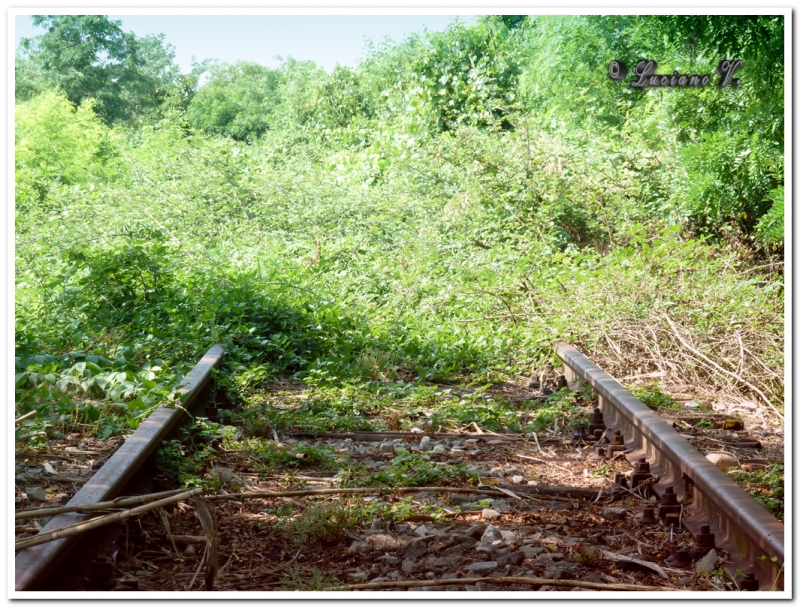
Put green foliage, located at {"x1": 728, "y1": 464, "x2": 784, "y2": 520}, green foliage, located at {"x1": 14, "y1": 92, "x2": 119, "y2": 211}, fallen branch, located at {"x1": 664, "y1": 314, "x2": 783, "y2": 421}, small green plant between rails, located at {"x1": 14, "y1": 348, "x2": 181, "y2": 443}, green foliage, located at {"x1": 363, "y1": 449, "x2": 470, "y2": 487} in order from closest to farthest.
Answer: green foliage, located at {"x1": 728, "y1": 464, "x2": 784, "y2": 520} → green foliage, located at {"x1": 363, "y1": 449, "x2": 470, "y2": 487} → small green plant between rails, located at {"x1": 14, "y1": 348, "x2": 181, "y2": 443} → fallen branch, located at {"x1": 664, "y1": 314, "x2": 783, "y2": 421} → green foliage, located at {"x1": 14, "y1": 92, "x2": 119, "y2": 211}

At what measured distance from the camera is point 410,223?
10516mm

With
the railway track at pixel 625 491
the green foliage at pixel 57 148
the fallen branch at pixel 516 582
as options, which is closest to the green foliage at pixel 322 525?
the railway track at pixel 625 491

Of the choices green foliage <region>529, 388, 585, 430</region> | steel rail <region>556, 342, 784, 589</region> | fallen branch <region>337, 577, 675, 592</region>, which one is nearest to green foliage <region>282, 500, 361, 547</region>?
fallen branch <region>337, 577, 675, 592</region>

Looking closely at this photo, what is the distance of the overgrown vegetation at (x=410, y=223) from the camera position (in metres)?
5.18

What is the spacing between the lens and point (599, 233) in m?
10.0

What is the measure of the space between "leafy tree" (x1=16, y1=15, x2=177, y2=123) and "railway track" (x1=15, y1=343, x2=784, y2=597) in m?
4.49

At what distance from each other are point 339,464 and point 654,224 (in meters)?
Result: 7.34

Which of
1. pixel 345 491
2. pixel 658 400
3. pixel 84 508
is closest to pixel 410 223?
pixel 658 400

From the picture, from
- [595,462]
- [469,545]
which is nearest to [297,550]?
[469,545]

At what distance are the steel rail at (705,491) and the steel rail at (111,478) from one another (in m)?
1.71

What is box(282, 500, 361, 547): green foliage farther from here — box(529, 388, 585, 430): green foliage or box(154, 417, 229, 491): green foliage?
box(529, 388, 585, 430): green foliage

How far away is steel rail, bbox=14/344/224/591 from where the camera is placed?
5.73 ft

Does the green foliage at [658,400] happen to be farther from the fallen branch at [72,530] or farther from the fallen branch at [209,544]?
the fallen branch at [72,530]

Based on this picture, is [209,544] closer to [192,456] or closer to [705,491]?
[192,456]
